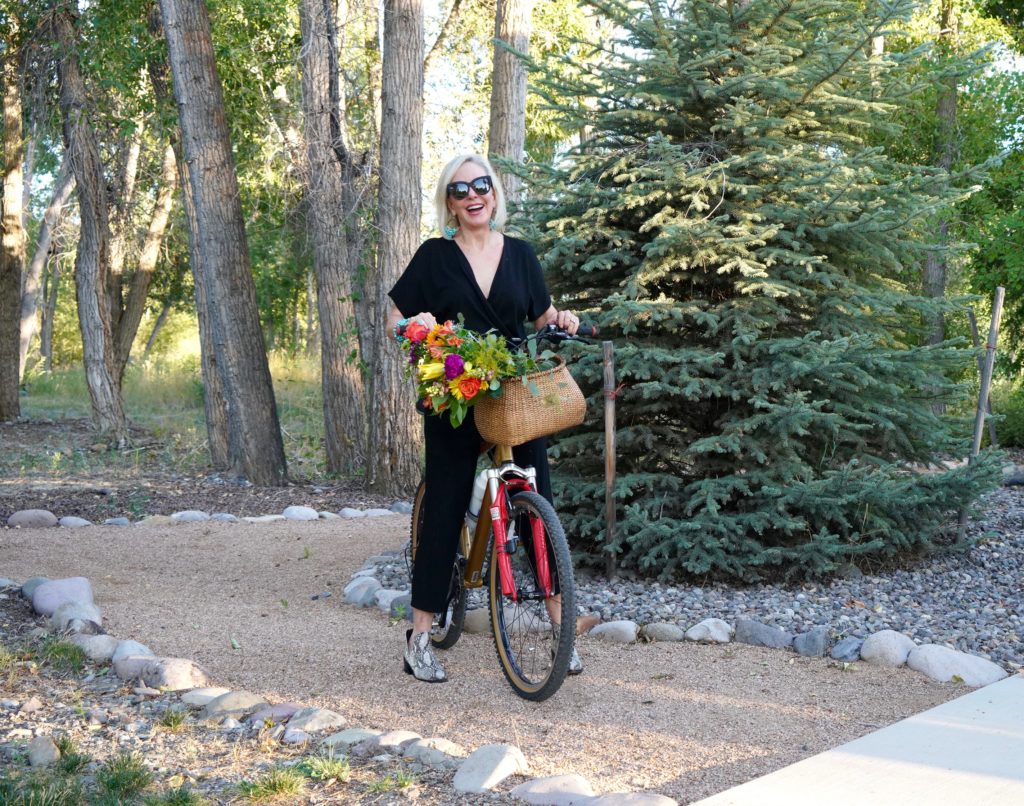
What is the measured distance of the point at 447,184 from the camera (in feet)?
13.8

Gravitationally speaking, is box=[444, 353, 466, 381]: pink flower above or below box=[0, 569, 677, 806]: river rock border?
above

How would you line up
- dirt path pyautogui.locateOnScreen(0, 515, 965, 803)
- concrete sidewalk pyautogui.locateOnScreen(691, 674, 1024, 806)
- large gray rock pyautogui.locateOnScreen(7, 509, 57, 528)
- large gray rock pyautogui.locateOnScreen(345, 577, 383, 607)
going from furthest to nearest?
large gray rock pyautogui.locateOnScreen(7, 509, 57, 528), large gray rock pyautogui.locateOnScreen(345, 577, 383, 607), dirt path pyautogui.locateOnScreen(0, 515, 965, 803), concrete sidewalk pyautogui.locateOnScreen(691, 674, 1024, 806)

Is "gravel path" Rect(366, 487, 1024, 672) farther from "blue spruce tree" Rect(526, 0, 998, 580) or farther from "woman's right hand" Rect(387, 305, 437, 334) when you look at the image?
"woman's right hand" Rect(387, 305, 437, 334)

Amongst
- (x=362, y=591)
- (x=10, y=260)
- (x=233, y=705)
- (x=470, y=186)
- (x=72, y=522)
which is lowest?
(x=72, y=522)

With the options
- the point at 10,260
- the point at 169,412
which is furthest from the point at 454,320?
the point at 169,412

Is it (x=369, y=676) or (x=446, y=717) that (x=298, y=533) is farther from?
(x=446, y=717)

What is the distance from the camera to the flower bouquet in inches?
152

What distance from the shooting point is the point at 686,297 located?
20.2 feet

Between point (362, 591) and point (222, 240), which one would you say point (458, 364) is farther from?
point (222, 240)

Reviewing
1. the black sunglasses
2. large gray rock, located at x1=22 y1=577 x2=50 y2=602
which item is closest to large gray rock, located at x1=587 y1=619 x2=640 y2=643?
the black sunglasses

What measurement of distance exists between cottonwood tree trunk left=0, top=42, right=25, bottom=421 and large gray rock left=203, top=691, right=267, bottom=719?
1351cm

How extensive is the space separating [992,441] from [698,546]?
23.6 ft

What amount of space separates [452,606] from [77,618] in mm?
1834

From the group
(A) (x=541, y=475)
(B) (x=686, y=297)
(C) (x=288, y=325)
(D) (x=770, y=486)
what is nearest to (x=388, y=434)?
(B) (x=686, y=297)
